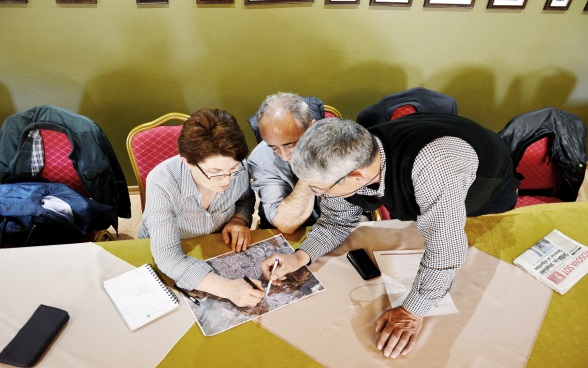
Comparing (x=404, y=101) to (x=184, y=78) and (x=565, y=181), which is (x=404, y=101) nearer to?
(x=565, y=181)

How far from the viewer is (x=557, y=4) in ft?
8.38

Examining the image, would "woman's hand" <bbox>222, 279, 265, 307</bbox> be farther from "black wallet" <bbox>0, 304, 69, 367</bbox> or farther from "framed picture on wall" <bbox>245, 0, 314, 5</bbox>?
"framed picture on wall" <bbox>245, 0, 314, 5</bbox>

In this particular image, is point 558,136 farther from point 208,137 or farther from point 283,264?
point 208,137

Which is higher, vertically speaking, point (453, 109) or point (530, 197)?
point (453, 109)

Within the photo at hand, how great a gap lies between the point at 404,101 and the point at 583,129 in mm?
1195

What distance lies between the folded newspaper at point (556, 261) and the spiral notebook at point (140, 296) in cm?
133

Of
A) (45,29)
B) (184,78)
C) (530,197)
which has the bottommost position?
(530,197)

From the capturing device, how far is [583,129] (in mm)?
2471

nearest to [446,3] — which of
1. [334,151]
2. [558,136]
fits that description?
[558,136]

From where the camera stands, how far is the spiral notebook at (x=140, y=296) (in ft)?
4.26

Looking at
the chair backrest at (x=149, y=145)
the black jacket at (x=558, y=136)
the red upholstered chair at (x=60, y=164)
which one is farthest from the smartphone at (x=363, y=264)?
the black jacket at (x=558, y=136)

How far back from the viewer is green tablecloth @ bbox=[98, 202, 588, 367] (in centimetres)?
121

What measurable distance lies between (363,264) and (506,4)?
208 cm

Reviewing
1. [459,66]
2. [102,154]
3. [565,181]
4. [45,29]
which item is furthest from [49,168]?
[565,181]
